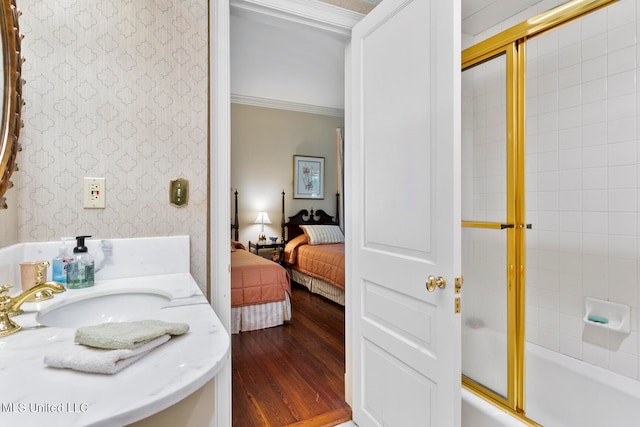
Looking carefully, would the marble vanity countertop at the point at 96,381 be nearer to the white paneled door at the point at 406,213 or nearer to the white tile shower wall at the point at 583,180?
the white paneled door at the point at 406,213

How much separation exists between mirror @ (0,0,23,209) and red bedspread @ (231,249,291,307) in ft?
7.50

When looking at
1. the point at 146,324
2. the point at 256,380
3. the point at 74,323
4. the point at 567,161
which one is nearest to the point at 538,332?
the point at 567,161

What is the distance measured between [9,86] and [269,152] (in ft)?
14.3

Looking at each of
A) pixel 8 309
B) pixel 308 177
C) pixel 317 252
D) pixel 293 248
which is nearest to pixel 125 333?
pixel 8 309

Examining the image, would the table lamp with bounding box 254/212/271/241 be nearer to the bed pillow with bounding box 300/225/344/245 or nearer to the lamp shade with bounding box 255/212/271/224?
the lamp shade with bounding box 255/212/271/224

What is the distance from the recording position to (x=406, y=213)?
1.40 metres

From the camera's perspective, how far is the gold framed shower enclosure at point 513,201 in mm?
1544

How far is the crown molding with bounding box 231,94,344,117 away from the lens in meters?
4.98

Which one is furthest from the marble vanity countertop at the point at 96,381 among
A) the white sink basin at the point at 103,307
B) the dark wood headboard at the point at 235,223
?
the dark wood headboard at the point at 235,223

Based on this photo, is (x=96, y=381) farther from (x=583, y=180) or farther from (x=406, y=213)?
(x=583, y=180)

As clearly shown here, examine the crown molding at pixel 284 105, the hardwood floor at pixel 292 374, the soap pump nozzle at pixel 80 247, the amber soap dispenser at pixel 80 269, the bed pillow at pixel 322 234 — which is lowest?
the hardwood floor at pixel 292 374

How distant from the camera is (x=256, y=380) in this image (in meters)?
2.26

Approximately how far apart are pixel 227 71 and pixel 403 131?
0.87 metres

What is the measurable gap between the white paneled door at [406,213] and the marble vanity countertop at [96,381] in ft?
2.80
